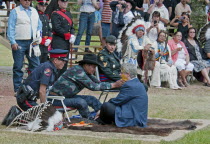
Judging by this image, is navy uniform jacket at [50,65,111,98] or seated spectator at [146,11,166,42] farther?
seated spectator at [146,11,166,42]

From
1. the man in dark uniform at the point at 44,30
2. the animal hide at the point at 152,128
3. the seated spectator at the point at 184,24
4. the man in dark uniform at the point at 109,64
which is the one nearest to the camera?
the animal hide at the point at 152,128

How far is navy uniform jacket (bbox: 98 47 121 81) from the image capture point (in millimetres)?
11039

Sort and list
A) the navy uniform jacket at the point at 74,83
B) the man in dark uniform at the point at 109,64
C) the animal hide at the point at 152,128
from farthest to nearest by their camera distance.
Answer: the man in dark uniform at the point at 109,64, the navy uniform jacket at the point at 74,83, the animal hide at the point at 152,128

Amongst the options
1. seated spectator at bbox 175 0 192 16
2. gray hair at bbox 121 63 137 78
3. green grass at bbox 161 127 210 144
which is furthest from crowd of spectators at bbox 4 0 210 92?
green grass at bbox 161 127 210 144

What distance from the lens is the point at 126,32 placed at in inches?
542

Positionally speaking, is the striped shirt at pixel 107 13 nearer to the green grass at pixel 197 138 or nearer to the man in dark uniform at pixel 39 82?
the man in dark uniform at pixel 39 82

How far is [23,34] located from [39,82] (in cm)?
267

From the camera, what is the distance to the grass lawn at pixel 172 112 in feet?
25.3

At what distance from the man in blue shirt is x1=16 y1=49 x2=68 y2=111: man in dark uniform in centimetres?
233

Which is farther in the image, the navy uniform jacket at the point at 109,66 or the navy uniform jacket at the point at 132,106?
the navy uniform jacket at the point at 109,66

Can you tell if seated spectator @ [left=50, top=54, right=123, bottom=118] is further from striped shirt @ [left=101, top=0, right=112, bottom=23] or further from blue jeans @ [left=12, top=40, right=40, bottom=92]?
striped shirt @ [left=101, top=0, right=112, bottom=23]

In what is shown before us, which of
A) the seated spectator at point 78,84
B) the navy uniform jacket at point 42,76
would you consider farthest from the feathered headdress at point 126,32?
the navy uniform jacket at point 42,76

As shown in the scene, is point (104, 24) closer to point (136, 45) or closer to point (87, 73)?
point (136, 45)

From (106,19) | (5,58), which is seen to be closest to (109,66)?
(106,19)
